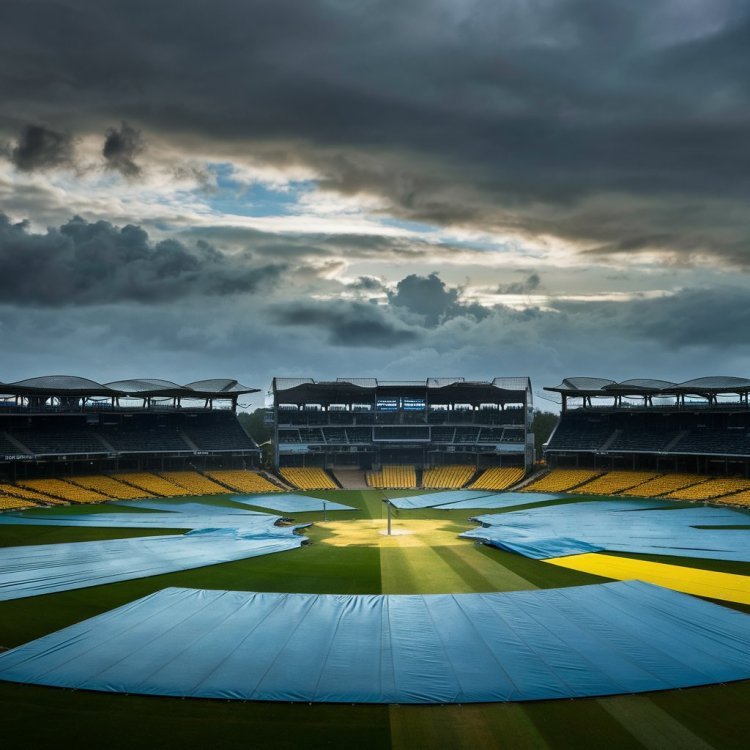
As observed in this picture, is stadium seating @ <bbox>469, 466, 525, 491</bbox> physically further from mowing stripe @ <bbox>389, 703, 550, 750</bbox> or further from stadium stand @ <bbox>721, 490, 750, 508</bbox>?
mowing stripe @ <bbox>389, 703, 550, 750</bbox>

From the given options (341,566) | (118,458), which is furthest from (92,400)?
(341,566)

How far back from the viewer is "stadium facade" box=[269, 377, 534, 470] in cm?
9631

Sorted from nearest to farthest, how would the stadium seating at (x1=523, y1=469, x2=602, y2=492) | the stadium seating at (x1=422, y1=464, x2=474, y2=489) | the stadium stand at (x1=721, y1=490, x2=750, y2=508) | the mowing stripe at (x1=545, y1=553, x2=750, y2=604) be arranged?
the mowing stripe at (x1=545, y1=553, x2=750, y2=604) < the stadium stand at (x1=721, y1=490, x2=750, y2=508) < the stadium seating at (x1=523, y1=469, x2=602, y2=492) < the stadium seating at (x1=422, y1=464, x2=474, y2=489)

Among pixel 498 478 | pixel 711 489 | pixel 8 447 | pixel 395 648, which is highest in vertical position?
pixel 8 447

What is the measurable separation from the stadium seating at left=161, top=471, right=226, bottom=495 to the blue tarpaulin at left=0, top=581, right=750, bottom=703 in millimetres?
50095

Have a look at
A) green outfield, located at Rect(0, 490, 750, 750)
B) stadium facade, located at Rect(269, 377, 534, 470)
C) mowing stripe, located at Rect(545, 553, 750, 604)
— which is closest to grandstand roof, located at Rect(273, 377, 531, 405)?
stadium facade, located at Rect(269, 377, 534, 470)

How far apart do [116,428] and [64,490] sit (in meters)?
16.4

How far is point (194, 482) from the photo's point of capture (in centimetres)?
8369

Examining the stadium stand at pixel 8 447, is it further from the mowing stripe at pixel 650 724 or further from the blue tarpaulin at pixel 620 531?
Answer: the mowing stripe at pixel 650 724

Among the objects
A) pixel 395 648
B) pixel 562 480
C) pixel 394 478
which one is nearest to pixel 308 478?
pixel 394 478

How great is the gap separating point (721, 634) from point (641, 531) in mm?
25222

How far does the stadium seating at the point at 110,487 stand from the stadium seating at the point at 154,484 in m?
1.10

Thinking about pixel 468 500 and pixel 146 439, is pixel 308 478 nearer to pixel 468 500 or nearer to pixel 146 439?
pixel 146 439

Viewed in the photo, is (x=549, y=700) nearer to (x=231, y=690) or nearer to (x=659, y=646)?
(x=659, y=646)
